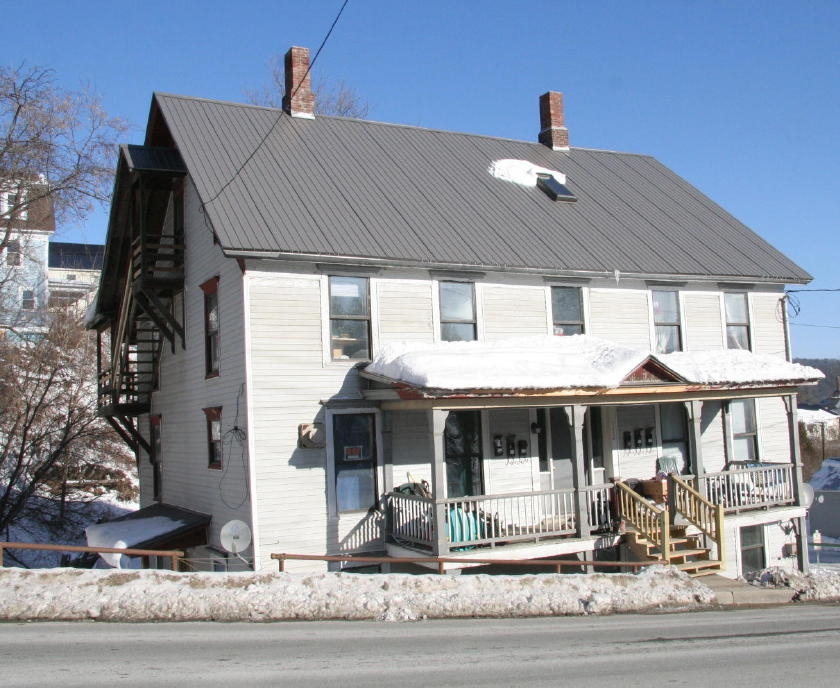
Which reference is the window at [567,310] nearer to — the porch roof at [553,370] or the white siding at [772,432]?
the porch roof at [553,370]

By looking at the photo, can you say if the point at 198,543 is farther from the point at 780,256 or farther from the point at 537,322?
the point at 780,256

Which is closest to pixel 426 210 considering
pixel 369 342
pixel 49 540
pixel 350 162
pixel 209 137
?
pixel 350 162

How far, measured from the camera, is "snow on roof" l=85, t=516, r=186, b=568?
15.2 meters

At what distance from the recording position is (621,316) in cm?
1791

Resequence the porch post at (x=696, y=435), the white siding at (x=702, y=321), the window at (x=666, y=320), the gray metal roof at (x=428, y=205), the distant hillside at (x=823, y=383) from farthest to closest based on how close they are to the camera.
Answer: the distant hillside at (x=823, y=383) → the white siding at (x=702, y=321) → the window at (x=666, y=320) → the porch post at (x=696, y=435) → the gray metal roof at (x=428, y=205)

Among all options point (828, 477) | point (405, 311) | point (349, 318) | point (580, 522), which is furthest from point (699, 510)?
point (828, 477)

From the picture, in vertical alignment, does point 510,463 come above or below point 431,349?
below

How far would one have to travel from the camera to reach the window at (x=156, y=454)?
64.7ft

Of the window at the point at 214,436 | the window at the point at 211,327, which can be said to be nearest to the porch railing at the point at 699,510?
the window at the point at 214,436

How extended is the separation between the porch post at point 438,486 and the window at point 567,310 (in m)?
4.64

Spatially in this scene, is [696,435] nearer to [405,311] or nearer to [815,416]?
[405,311]

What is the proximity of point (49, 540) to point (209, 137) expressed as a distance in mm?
16737

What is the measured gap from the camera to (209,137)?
17.3m

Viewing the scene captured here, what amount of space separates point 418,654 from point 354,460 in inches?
260
